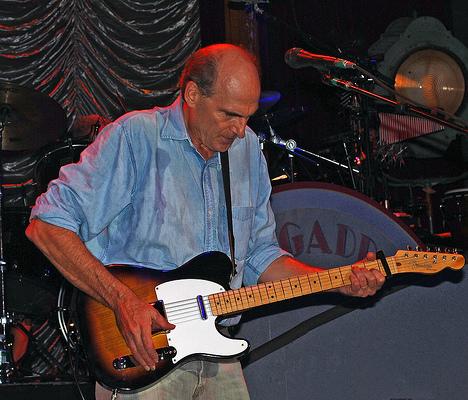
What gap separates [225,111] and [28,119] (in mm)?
3163

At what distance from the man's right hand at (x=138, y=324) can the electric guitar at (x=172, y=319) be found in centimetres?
13

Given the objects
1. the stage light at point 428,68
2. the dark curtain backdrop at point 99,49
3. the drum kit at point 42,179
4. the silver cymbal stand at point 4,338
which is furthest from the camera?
the dark curtain backdrop at point 99,49

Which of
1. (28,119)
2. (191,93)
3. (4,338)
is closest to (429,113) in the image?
(191,93)

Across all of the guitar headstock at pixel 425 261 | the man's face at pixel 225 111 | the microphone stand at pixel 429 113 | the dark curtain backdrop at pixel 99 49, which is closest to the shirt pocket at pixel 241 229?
the man's face at pixel 225 111

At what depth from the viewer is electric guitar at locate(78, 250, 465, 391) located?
3.38 meters

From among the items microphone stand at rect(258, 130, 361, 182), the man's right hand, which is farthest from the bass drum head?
the man's right hand

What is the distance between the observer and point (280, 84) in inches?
366

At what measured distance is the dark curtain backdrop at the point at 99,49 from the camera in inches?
328

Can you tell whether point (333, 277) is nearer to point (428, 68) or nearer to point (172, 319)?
point (172, 319)

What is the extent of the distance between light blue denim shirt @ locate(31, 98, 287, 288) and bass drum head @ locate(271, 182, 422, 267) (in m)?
1.33

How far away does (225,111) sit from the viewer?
369 centimetres

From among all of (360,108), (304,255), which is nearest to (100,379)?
(304,255)

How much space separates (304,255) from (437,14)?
6.25 metres

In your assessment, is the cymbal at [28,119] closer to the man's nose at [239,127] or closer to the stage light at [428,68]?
the man's nose at [239,127]
